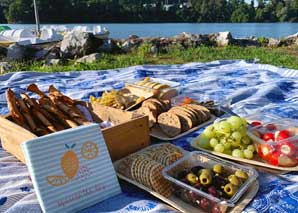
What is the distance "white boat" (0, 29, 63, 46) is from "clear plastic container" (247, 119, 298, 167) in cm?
982

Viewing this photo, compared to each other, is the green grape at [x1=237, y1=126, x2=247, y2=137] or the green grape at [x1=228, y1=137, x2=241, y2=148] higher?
the green grape at [x1=237, y1=126, x2=247, y2=137]

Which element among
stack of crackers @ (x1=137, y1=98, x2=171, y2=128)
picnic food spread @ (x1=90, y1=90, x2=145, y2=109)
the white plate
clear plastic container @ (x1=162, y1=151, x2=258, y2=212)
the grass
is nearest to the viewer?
clear plastic container @ (x1=162, y1=151, x2=258, y2=212)

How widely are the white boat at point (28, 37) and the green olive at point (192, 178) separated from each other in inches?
395

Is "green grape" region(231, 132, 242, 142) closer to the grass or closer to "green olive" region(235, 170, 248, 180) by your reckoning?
"green olive" region(235, 170, 248, 180)

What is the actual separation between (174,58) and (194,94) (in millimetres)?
3346

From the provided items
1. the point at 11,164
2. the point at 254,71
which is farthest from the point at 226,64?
the point at 11,164

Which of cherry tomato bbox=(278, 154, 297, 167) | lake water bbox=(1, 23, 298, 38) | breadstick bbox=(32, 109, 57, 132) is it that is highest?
breadstick bbox=(32, 109, 57, 132)

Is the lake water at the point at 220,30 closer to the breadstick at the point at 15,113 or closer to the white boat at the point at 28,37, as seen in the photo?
the white boat at the point at 28,37

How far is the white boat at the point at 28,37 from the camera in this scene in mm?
11991

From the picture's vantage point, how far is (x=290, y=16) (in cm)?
2958

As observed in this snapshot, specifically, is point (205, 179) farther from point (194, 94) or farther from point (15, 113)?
point (194, 94)

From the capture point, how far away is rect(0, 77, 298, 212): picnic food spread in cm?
172

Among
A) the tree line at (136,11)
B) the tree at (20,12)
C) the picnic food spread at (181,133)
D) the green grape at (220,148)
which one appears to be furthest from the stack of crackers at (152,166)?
the tree at (20,12)

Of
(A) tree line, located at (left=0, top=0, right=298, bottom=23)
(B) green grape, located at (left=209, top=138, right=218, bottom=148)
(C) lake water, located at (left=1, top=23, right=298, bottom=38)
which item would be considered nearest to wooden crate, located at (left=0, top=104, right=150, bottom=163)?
(B) green grape, located at (left=209, top=138, right=218, bottom=148)
